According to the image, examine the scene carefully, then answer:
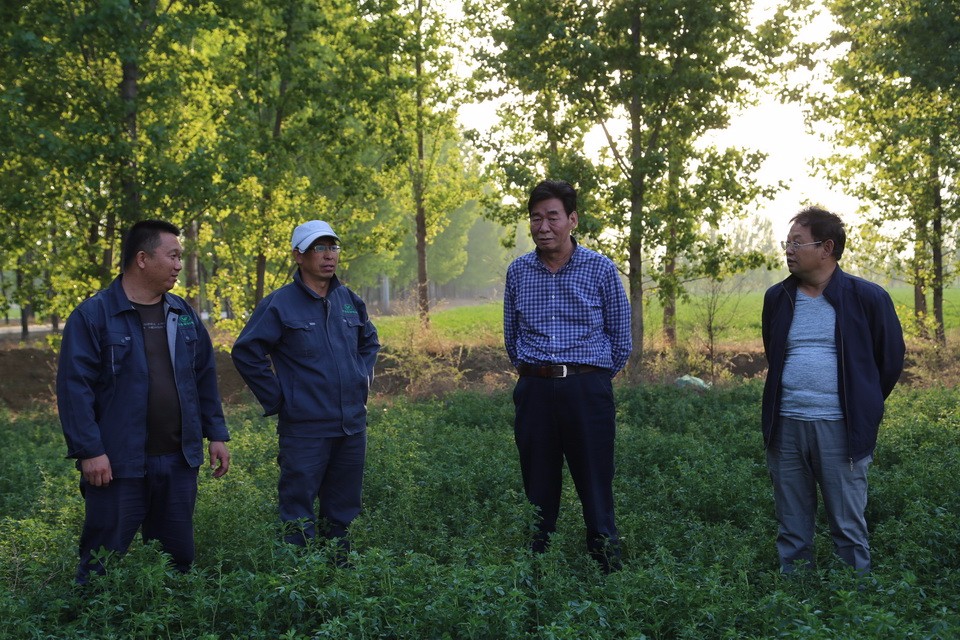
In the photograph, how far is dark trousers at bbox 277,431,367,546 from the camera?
17.5 ft

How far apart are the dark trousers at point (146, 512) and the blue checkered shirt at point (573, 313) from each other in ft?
7.11

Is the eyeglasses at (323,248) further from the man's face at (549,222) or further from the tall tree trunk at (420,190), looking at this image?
the tall tree trunk at (420,190)

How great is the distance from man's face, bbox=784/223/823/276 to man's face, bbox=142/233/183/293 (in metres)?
3.52

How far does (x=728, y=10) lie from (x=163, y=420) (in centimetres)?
1344

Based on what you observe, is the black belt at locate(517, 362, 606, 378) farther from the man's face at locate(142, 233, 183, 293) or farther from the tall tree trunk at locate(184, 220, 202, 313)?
the tall tree trunk at locate(184, 220, 202, 313)

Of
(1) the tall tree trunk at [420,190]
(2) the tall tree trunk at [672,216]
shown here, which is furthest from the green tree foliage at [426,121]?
(2) the tall tree trunk at [672,216]

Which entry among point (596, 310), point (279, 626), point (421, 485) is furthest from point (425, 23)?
point (279, 626)

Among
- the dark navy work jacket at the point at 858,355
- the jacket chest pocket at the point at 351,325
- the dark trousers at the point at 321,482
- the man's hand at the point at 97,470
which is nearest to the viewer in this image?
the man's hand at the point at 97,470

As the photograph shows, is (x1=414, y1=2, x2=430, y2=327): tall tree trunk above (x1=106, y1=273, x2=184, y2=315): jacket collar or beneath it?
above

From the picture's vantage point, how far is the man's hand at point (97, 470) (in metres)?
4.54

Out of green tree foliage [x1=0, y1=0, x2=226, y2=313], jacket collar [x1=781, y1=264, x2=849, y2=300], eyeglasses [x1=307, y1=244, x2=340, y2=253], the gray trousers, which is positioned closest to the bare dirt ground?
green tree foliage [x1=0, y1=0, x2=226, y2=313]

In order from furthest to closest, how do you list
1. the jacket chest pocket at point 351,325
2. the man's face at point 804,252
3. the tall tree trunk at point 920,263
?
the tall tree trunk at point 920,263, the jacket chest pocket at point 351,325, the man's face at point 804,252

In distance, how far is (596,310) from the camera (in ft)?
18.1

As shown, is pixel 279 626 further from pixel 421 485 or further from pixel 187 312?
pixel 421 485
